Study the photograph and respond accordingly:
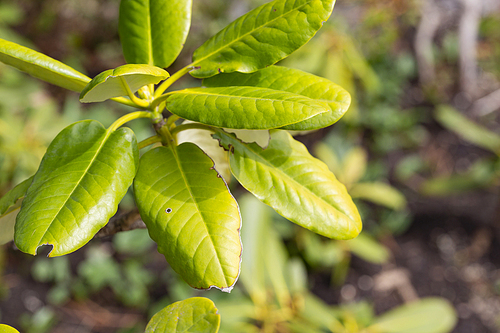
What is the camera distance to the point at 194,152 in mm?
521

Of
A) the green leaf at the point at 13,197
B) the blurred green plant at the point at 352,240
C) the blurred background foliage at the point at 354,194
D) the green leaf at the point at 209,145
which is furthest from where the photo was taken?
the blurred green plant at the point at 352,240

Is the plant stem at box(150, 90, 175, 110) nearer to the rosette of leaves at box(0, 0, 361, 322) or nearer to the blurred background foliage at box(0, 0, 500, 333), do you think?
the rosette of leaves at box(0, 0, 361, 322)

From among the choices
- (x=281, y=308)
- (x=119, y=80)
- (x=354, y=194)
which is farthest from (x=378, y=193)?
(x=119, y=80)

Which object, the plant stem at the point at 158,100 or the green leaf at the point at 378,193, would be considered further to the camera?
the green leaf at the point at 378,193

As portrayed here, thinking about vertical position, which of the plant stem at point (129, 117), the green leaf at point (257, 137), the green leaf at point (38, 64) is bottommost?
the green leaf at point (257, 137)

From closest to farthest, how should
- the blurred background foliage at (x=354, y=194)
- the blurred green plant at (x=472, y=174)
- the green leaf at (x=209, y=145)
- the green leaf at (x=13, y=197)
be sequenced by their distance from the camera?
the green leaf at (x=13, y=197) < the green leaf at (x=209, y=145) < the blurred background foliage at (x=354, y=194) < the blurred green plant at (x=472, y=174)

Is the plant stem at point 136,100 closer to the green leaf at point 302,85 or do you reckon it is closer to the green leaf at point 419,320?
the green leaf at point 302,85

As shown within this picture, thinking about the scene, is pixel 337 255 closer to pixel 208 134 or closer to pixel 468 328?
pixel 468 328

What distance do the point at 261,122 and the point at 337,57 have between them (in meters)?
2.15

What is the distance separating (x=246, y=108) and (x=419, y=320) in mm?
1690

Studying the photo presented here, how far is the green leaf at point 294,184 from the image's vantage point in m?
0.50

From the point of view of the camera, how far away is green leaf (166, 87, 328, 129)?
1.28 feet

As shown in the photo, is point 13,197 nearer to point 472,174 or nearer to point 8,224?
point 8,224

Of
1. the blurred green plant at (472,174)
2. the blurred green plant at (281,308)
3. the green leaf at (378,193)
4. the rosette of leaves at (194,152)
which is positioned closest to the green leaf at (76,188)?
the rosette of leaves at (194,152)
